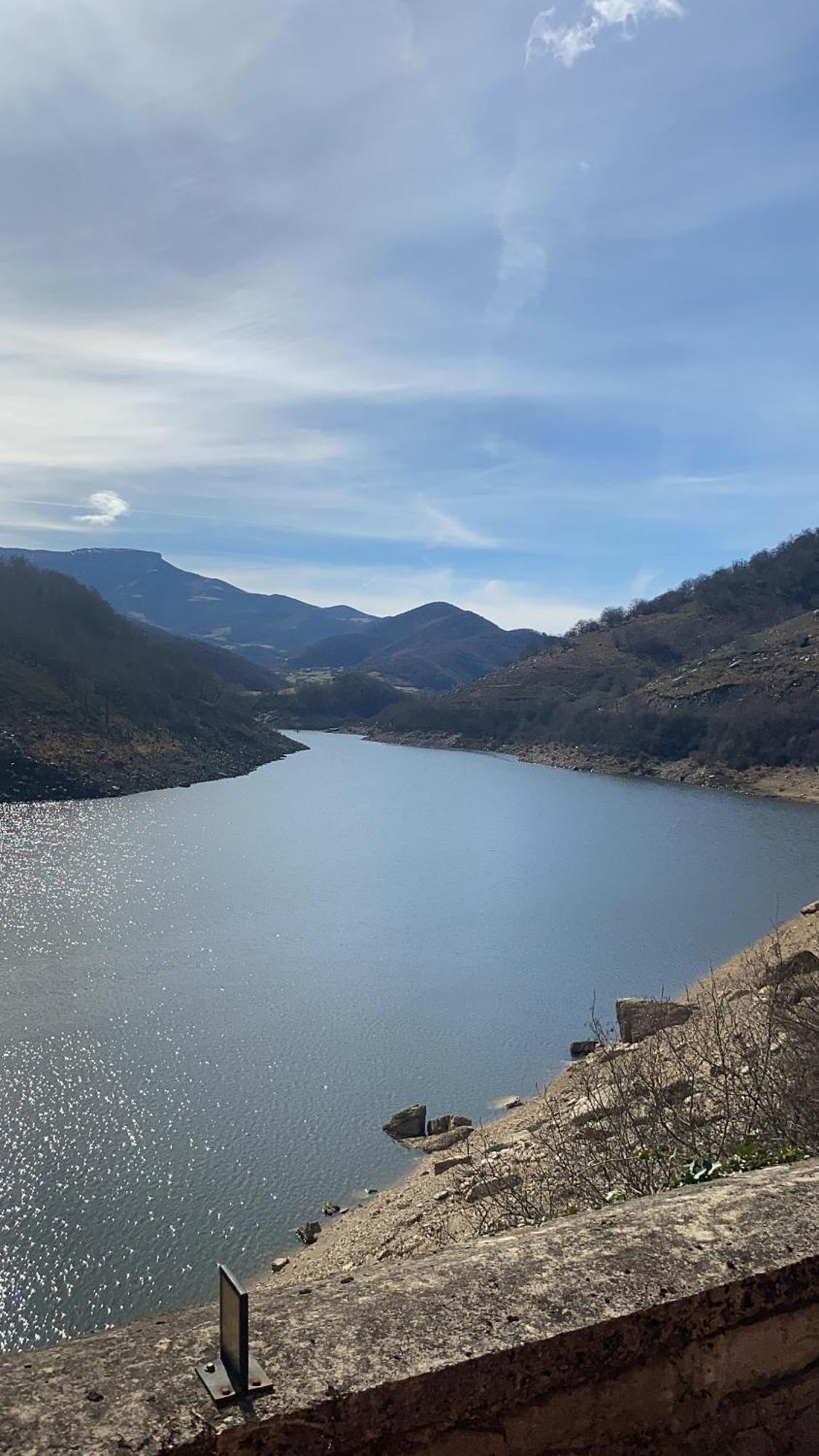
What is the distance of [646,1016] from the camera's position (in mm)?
18375

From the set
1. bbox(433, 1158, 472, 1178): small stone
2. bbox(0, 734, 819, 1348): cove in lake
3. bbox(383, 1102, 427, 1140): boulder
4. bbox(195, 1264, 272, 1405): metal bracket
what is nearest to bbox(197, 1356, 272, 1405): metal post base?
bbox(195, 1264, 272, 1405): metal bracket

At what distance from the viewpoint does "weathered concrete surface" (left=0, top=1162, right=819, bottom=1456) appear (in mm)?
1961

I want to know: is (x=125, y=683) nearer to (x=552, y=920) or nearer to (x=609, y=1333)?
(x=552, y=920)

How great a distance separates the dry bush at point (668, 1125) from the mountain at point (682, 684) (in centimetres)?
6712

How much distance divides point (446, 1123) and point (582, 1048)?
193 inches

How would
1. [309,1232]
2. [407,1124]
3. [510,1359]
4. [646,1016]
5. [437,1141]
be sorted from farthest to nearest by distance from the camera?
[646,1016]
[407,1124]
[437,1141]
[309,1232]
[510,1359]

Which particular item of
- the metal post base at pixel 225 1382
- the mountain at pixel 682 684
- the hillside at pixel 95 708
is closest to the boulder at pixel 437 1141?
the metal post base at pixel 225 1382

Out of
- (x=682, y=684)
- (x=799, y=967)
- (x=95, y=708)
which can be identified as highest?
(x=682, y=684)

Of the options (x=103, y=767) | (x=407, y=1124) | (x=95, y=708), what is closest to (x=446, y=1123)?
(x=407, y=1124)

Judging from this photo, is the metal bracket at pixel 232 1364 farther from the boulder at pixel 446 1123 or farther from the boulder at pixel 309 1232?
the boulder at pixel 446 1123

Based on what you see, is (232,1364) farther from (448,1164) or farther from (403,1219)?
(448,1164)

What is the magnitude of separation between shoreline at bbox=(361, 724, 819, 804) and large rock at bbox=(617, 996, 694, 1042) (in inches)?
2100

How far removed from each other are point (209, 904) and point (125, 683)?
5628 centimetres

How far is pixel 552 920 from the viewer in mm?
32312
